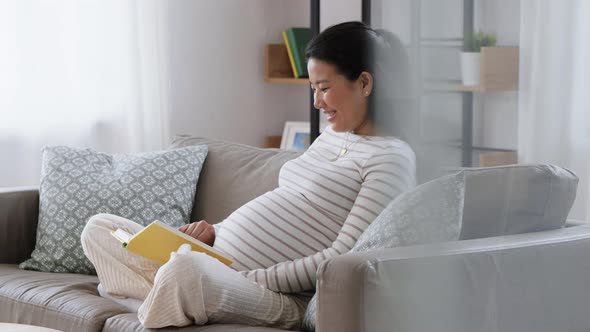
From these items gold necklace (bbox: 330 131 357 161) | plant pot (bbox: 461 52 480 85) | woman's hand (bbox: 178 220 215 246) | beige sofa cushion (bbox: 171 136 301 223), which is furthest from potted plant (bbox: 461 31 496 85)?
beige sofa cushion (bbox: 171 136 301 223)

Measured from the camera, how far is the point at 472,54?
0.22 m

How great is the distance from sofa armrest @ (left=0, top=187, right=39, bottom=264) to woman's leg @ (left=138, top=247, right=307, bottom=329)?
85 centimetres

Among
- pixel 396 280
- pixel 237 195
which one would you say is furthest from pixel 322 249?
pixel 396 280

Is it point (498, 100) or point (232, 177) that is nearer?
point (498, 100)

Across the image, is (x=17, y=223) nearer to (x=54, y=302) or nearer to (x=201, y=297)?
(x=54, y=302)

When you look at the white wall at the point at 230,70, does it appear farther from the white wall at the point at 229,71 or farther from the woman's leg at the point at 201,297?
the woman's leg at the point at 201,297

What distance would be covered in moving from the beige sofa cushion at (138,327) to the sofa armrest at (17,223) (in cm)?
67

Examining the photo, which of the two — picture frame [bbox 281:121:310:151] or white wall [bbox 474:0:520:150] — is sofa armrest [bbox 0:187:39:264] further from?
white wall [bbox 474:0:520:150]

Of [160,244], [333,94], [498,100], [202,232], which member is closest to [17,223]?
[202,232]

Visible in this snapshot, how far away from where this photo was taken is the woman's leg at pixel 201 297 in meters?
1.39

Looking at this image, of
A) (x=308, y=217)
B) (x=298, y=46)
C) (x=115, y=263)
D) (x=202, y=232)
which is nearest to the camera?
(x=308, y=217)

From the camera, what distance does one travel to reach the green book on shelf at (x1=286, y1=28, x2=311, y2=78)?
356 centimetres

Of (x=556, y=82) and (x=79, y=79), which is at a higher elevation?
(x=556, y=82)

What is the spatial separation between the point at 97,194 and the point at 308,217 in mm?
709
